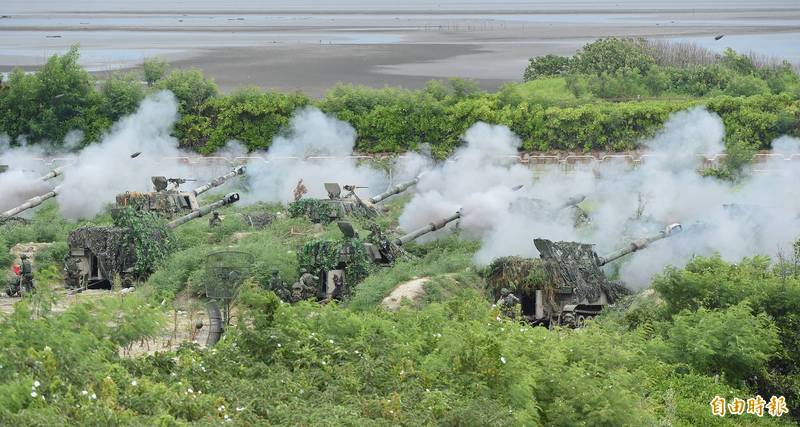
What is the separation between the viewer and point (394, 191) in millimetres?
44781

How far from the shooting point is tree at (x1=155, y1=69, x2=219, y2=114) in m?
54.4

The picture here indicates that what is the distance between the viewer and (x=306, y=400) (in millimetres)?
20719

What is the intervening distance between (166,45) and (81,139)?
160ft

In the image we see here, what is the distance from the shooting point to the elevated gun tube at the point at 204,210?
136 ft

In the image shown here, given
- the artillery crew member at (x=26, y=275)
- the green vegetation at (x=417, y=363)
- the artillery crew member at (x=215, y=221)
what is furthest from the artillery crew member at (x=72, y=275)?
the green vegetation at (x=417, y=363)

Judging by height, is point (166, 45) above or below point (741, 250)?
below

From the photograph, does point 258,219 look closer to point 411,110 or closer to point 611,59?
point 411,110

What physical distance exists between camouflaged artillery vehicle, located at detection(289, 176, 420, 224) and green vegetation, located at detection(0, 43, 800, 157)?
8940mm

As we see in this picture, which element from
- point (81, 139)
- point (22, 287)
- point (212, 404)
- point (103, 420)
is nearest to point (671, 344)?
point (212, 404)

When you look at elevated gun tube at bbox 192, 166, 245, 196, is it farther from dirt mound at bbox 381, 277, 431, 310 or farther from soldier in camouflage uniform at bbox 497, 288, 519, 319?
soldier in camouflage uniform at bbox 497, 288, 519, 319

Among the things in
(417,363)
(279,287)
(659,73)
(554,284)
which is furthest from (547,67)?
(417,363)

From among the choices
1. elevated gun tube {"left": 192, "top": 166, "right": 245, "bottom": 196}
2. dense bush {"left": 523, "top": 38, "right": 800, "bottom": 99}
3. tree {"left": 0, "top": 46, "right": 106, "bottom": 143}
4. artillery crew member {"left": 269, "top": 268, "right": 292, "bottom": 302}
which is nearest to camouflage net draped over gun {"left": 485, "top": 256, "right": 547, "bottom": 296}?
artillery crew member {"left": 269, "top": 268, "right": 292, "bottom": 302}

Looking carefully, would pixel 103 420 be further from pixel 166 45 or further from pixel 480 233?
pixel 166 45

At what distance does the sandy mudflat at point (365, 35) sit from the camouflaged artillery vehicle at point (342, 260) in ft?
112
